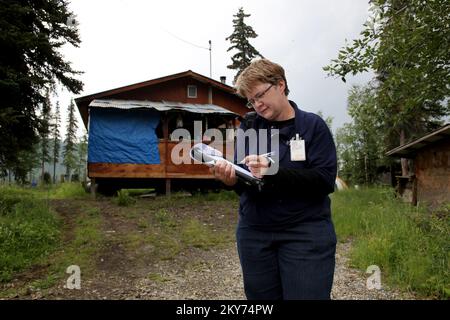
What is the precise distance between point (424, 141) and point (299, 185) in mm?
12284

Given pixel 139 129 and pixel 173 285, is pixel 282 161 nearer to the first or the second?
pixel 173 285

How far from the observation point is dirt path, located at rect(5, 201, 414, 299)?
16.2 ft

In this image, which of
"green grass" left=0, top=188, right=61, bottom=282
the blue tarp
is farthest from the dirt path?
the blue tarp

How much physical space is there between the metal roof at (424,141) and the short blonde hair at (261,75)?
10463 mm

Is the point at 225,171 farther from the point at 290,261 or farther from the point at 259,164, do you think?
the point at 290,261

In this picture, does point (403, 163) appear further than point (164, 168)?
Yes

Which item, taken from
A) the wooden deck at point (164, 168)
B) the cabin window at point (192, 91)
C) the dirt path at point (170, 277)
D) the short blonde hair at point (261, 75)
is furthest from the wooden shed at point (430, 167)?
the short blonde hair at point (261, 75)

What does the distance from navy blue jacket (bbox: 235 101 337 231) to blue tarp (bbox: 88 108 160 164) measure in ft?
40.8

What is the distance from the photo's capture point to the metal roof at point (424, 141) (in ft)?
36.3

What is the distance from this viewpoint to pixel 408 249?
577cm

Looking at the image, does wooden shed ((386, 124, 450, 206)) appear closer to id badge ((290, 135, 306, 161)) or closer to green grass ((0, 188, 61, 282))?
green grass ((0, 188, 61, 282))

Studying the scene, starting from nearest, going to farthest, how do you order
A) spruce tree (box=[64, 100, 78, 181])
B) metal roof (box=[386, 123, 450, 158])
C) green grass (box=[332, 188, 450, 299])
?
green grass (box=[332, 188, 450, 299]) → metal roof (box=[386, 123, 450, 158]) → spruce tree (box=[64, 100, 78, 181])

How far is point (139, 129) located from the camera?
14359 mm

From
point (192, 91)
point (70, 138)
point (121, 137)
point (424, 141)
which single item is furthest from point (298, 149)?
point (70, 138)
